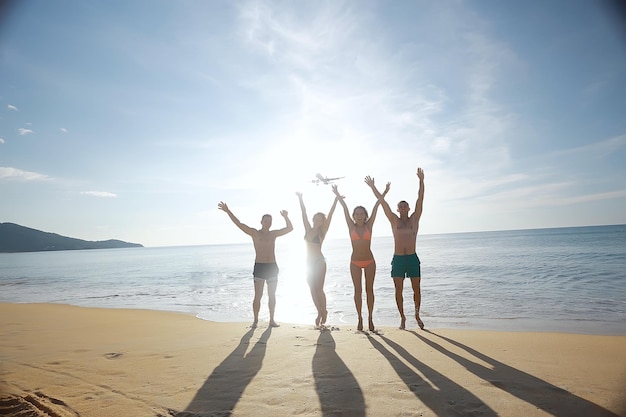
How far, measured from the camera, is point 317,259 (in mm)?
6750

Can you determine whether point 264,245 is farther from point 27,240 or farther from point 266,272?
point 27,240

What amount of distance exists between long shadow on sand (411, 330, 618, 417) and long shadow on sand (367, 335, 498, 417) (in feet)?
1.42

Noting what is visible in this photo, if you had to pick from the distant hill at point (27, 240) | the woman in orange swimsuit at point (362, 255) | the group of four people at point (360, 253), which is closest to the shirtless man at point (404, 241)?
the group of four people at point (360, 253)

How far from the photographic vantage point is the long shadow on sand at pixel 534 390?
9.02ft

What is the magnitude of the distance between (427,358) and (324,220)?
3.38 meters

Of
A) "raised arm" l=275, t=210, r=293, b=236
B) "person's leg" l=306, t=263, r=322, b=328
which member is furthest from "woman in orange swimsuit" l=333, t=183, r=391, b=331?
"raised arm" l=275, t=210, r=293, b=236

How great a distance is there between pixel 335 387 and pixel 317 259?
11.5ft

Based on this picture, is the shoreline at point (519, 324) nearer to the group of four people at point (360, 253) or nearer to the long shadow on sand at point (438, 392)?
the group of four people at point (360, 253)

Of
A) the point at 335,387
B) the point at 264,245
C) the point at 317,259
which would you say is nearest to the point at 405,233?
the point at 317,259

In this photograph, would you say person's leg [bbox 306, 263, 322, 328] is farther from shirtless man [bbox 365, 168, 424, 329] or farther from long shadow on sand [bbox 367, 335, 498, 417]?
long shadow on sand [bbox 367, 335, 498, 417]

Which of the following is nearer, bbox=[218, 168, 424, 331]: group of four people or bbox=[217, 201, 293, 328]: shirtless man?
bbox=[218, 168, 424, 331]: group of four people

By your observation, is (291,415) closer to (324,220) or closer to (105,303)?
(324,220)

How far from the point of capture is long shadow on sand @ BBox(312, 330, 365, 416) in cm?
288

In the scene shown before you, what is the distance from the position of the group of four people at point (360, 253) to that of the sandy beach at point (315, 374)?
656mm
